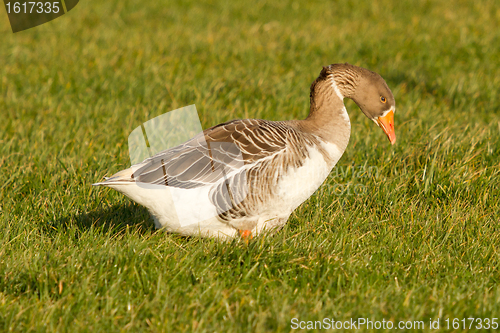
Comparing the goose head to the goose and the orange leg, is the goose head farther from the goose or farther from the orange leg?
the orange leg

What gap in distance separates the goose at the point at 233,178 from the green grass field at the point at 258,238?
21cm

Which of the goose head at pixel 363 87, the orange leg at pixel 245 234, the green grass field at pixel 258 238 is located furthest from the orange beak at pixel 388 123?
the orange leg at pixel 245 234

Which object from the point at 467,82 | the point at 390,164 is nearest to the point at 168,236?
the point at 390,164

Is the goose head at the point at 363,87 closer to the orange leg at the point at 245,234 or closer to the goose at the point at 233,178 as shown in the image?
the goose at the point at 233,178

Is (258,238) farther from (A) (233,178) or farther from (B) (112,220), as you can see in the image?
(B) (112,220)

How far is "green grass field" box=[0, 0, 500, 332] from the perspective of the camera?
3080 mm

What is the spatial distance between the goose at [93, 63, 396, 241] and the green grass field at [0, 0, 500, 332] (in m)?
0.21

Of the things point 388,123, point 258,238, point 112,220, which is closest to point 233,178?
point 258,238

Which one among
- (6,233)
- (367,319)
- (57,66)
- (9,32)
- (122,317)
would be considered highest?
(9,32)

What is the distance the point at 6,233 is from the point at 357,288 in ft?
8.50

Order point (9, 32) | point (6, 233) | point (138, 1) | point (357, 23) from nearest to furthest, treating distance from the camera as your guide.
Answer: point (6, 233), point (9, 32), point (357, 23), point (138, 1)

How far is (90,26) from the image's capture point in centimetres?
1087

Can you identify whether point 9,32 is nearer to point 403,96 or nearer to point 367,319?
point 403,96

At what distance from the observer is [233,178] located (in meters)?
3.63
